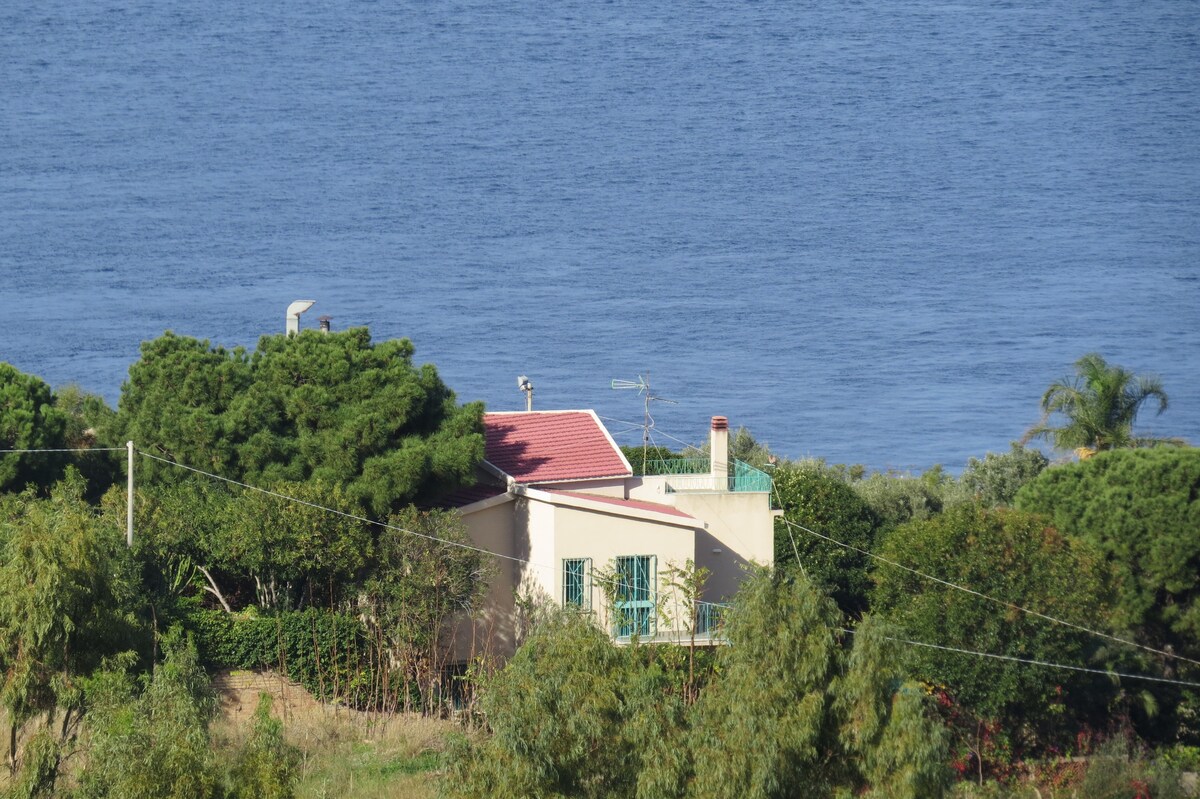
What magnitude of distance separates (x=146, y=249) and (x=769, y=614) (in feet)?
406

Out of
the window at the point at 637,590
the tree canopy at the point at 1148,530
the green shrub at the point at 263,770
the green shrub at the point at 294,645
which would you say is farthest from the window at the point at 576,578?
the green shrub at the point at 263,770

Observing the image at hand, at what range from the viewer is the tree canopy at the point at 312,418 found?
98.3 feet

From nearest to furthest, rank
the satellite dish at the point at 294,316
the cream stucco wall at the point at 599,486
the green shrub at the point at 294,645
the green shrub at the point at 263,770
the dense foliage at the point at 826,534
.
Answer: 1. the green shrub at the point at 263,770
2. the green shrub at the point at 294,645
3. the cream stucco wall at the point at 599,486
4. the satellite dish at the point at 294,316
5. the dense foliage at the point at 826,534

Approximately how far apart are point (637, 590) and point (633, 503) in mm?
1870

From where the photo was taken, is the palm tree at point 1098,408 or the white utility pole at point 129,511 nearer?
the white utility pole at point 129,511

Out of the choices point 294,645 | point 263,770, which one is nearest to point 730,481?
point 294,645

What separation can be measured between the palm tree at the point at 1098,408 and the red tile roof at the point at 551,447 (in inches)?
579

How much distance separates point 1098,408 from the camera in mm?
43031

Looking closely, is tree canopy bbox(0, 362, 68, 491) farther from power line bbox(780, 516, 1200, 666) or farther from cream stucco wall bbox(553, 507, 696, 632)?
power line bbox(780, 516, 1200, 666)

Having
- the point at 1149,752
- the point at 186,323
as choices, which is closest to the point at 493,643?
the point at 1149,752

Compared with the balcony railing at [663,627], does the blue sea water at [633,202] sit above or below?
above

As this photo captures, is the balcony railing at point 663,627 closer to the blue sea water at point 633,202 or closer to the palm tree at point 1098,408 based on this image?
the palm tree at point 1098,408

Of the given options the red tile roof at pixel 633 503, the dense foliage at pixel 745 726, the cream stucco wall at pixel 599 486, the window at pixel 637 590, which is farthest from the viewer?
the cream stucco wall at pixel 599 486

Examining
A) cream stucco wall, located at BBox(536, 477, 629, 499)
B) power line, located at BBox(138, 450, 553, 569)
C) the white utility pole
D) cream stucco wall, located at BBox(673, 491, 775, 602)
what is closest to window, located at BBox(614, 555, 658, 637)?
power line, located at BBox(138, 450, 553, 569)
